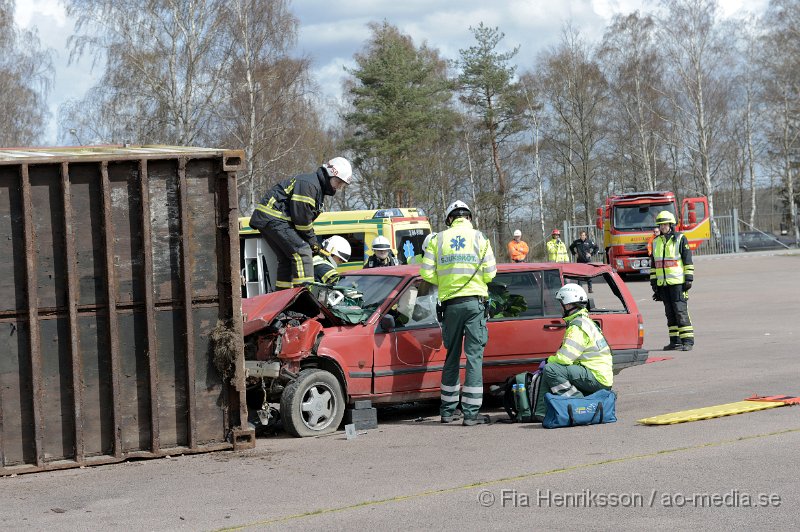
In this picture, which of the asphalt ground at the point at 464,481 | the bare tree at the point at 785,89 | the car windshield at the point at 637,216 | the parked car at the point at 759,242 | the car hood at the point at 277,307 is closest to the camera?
the asphalt ground at the point at 464,481

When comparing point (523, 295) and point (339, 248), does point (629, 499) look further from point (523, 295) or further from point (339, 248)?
point (339, 248)

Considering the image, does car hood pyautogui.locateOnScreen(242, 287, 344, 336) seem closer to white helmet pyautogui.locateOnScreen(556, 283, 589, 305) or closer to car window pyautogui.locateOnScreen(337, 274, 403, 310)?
car window pyautogui.locateOnScreen(337, 274, 403, 310)

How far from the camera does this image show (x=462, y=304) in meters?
9.16

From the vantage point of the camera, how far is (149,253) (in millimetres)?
7633

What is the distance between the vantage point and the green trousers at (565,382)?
8.96 meters

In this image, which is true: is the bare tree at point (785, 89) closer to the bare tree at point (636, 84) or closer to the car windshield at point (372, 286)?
the bare tree at point (636, 84)

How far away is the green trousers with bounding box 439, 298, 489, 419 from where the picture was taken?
9.10m

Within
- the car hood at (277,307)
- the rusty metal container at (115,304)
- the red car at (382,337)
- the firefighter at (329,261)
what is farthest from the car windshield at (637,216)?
the rusty metal container at (115,304)

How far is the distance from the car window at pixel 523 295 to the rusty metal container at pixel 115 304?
10.4ft

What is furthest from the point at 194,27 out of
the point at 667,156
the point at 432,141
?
the point at 667,156

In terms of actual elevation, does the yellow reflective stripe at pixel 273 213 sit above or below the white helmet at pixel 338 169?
below

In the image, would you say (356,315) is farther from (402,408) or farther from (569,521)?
(569,521)

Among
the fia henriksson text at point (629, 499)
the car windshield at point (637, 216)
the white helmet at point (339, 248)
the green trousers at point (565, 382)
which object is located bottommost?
the fia henriksson text at point (629, 499)

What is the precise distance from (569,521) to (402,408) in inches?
206
